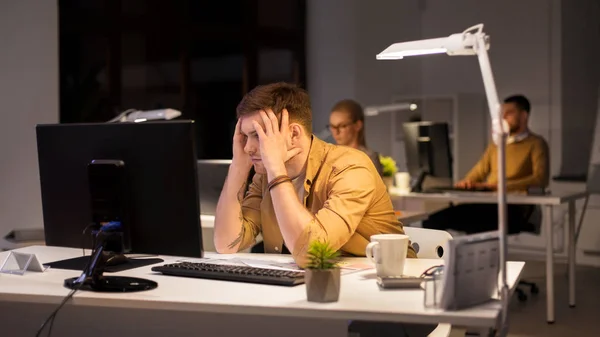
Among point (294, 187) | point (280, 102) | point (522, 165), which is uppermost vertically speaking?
point (280, 102)

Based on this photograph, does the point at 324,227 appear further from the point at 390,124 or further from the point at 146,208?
the point at 390,124

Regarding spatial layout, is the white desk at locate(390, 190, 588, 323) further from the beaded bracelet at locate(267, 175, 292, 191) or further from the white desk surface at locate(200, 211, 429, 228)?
the beaded bracelet at locate(267, 175, 292, 191)

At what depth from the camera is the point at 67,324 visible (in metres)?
2.23

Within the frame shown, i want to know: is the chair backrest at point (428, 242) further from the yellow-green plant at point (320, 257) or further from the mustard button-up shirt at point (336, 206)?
the yellow-green plant at point (320, 257)

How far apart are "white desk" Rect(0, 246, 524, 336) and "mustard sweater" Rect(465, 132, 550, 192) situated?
3.44 meters

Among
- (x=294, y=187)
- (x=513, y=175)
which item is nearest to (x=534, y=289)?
(x=513, y=175)

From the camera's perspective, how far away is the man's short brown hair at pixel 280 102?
219cm

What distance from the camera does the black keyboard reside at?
1842 millimetres

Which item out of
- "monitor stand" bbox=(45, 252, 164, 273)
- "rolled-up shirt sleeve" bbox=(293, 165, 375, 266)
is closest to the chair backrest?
"rolled-up shirt sleeve" bbox=(293, 165, 375, 266)

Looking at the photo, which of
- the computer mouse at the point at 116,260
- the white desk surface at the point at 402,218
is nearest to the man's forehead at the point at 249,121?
the computer mouse at the point at 116,260

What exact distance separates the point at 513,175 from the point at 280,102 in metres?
3.85

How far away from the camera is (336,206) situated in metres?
2.12

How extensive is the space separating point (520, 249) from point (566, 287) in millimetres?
1395

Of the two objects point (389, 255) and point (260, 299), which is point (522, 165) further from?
point (260, 299)
